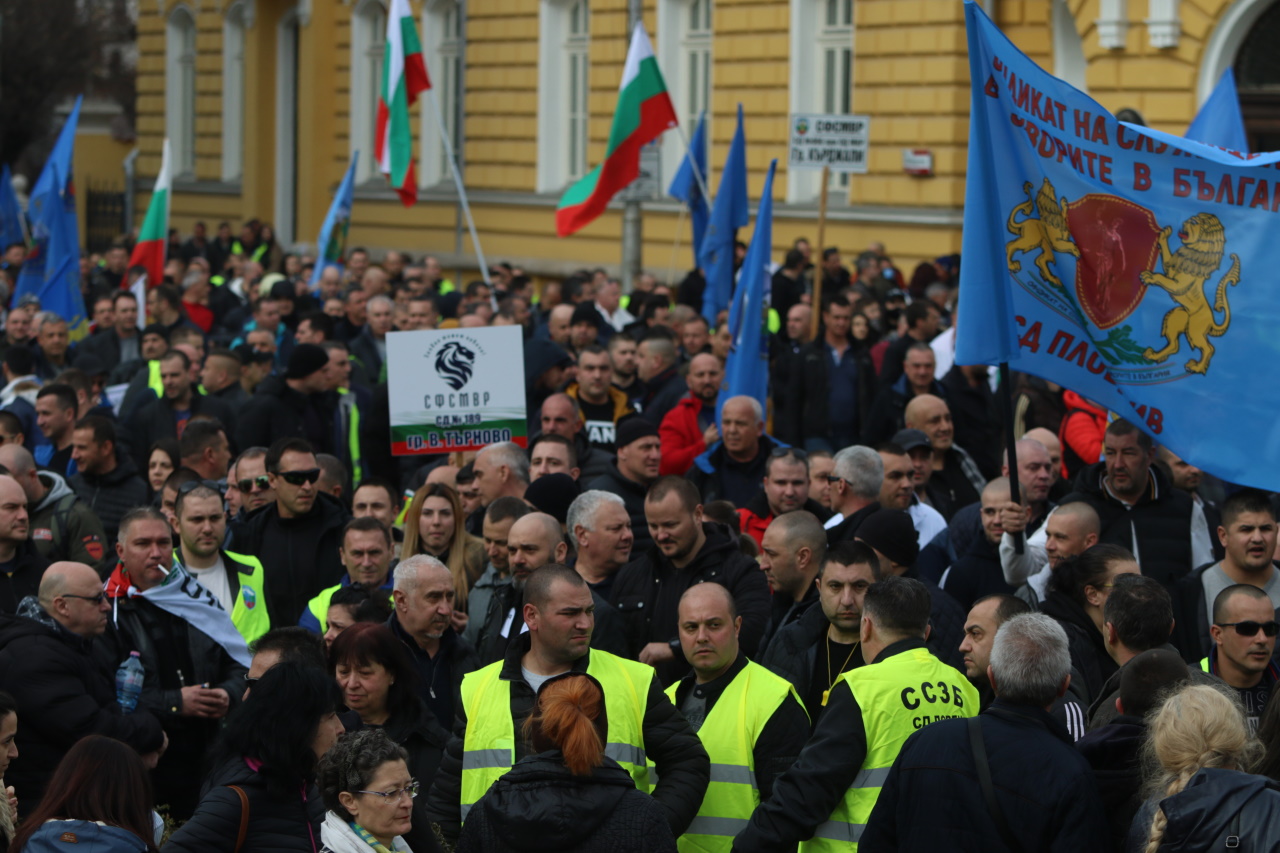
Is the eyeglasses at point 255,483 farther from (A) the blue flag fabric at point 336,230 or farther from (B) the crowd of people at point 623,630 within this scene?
(A) the blue flag fabric at point 336,230

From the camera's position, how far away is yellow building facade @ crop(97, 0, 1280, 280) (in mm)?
19469

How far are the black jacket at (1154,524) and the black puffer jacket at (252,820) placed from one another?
4006mm

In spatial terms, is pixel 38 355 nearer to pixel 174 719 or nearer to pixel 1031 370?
pixel 174 719

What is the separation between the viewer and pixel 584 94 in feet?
89.5

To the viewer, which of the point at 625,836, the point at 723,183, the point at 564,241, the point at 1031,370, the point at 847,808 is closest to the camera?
the point at 625,836

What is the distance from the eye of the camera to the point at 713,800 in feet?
17.4

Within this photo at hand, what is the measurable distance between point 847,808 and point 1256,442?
2.57 meters

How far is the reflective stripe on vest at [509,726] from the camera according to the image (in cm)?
514

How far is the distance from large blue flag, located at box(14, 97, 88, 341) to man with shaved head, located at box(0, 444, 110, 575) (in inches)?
310

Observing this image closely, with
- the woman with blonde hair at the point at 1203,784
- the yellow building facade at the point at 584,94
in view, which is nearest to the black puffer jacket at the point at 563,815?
the woman with blonde hair at the point at 1203,784

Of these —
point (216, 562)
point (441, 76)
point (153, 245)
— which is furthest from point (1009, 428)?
point (441, 76)

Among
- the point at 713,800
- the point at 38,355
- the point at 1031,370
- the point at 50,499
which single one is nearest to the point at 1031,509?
the point at 1031,370

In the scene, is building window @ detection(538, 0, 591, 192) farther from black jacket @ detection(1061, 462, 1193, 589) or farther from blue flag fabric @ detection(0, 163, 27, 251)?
black jacket @ detection(1061, 462, 1193, 589)

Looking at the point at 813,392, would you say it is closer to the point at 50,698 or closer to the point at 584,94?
the point at 50,698
